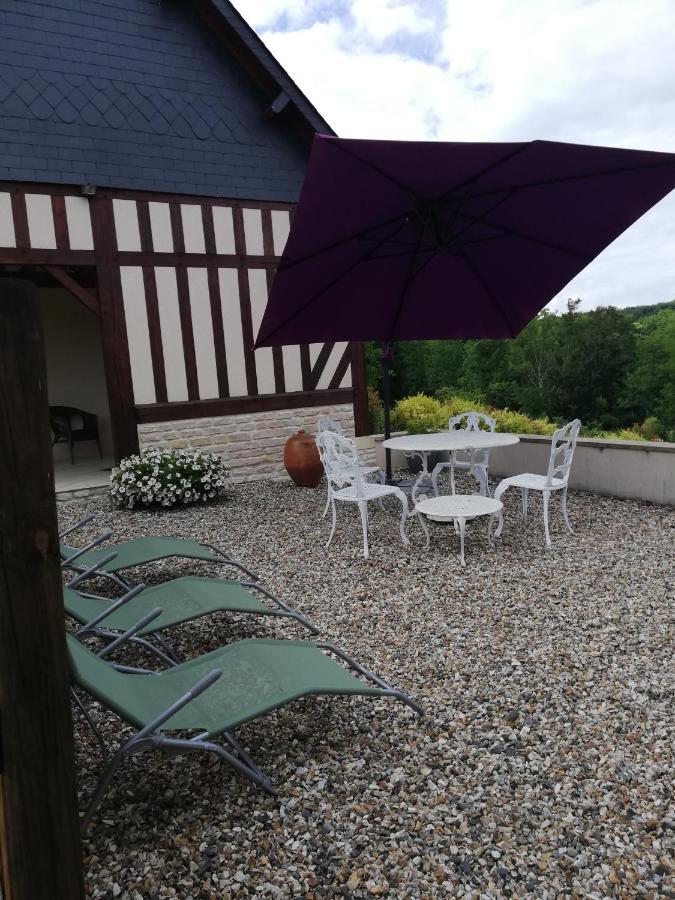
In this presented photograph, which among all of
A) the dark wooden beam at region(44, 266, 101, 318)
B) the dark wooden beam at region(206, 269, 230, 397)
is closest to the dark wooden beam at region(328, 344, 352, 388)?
the dark wooden beam at region(206, 269, 230, 397)

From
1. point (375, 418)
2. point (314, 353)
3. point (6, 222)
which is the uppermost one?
point (6, 222)

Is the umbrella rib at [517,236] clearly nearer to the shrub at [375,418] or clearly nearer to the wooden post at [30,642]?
the wooden post at [30,642]

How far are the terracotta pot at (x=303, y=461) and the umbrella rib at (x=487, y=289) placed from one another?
277 cm

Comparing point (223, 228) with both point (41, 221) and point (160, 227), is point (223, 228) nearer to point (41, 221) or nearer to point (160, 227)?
point (160, 227)

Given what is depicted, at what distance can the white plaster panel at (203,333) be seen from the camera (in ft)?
25.0

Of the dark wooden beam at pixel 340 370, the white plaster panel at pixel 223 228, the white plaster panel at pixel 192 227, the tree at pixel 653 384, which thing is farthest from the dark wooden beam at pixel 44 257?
the tree at pixel 653 384

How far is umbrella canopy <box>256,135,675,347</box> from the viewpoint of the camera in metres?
3.47

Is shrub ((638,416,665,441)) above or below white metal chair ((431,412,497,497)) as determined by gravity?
below

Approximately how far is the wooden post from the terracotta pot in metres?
6.05

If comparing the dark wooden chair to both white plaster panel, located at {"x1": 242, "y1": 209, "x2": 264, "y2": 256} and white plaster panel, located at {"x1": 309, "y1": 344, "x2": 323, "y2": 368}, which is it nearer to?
white plaster panel, located at {"x1": 309, "y1": 344, "x2": 323, "y2": 368}

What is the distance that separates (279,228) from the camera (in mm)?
8117

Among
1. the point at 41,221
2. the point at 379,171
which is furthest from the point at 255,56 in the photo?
the point at 379,171

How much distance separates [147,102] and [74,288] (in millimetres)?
2251

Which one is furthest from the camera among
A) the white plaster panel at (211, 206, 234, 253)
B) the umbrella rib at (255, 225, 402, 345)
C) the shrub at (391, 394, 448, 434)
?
the shrub at (391, 394, 448, 434)
